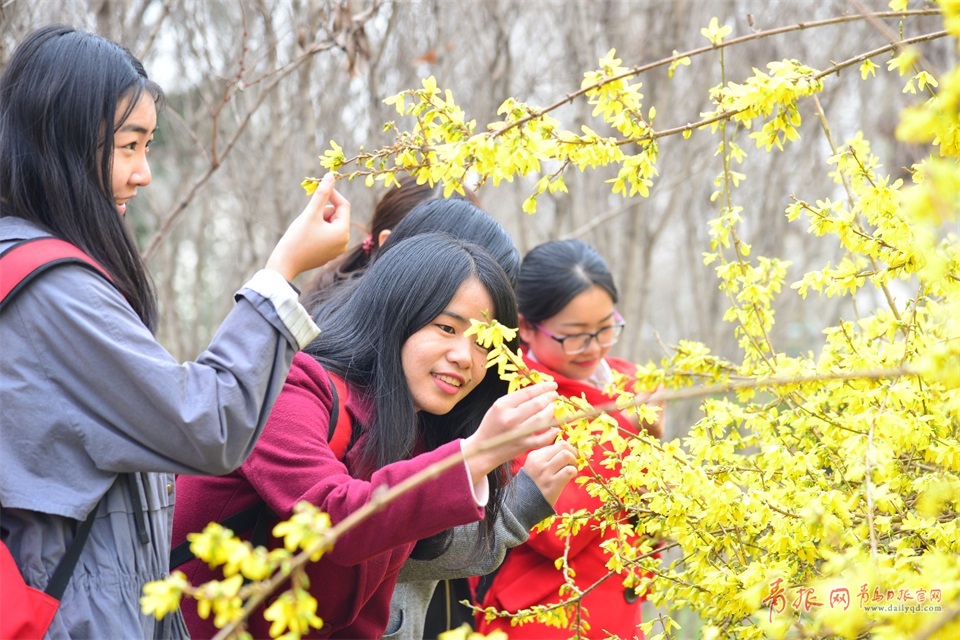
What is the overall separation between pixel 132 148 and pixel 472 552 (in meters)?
1.13

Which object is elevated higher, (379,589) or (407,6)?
(407,6)

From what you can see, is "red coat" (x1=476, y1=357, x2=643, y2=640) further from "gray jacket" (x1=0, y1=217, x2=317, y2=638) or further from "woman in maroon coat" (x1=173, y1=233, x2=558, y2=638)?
"gray jacket" (x1=0, y1=217, x2=317, y2=638)

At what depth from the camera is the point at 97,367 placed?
1461mm

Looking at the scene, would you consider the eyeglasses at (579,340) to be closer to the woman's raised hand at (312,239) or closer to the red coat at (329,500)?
the red coat at (329,500)

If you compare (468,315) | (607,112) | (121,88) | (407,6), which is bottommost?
(468,315)

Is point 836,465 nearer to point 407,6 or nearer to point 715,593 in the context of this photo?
point 715,593

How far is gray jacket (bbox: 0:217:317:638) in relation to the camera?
1.46 m

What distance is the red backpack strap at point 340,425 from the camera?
196cm

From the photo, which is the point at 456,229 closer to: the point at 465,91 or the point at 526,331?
the point at 526,331

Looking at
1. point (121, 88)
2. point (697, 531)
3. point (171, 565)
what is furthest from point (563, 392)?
point (121, 88)

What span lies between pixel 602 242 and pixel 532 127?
4.00m

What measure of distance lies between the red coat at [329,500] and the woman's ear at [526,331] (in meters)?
1.37

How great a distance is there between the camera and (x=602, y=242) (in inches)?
228

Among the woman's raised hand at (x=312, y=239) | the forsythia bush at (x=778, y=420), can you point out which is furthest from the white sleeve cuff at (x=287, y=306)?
the forsythia bush at (x=778, y=420)
